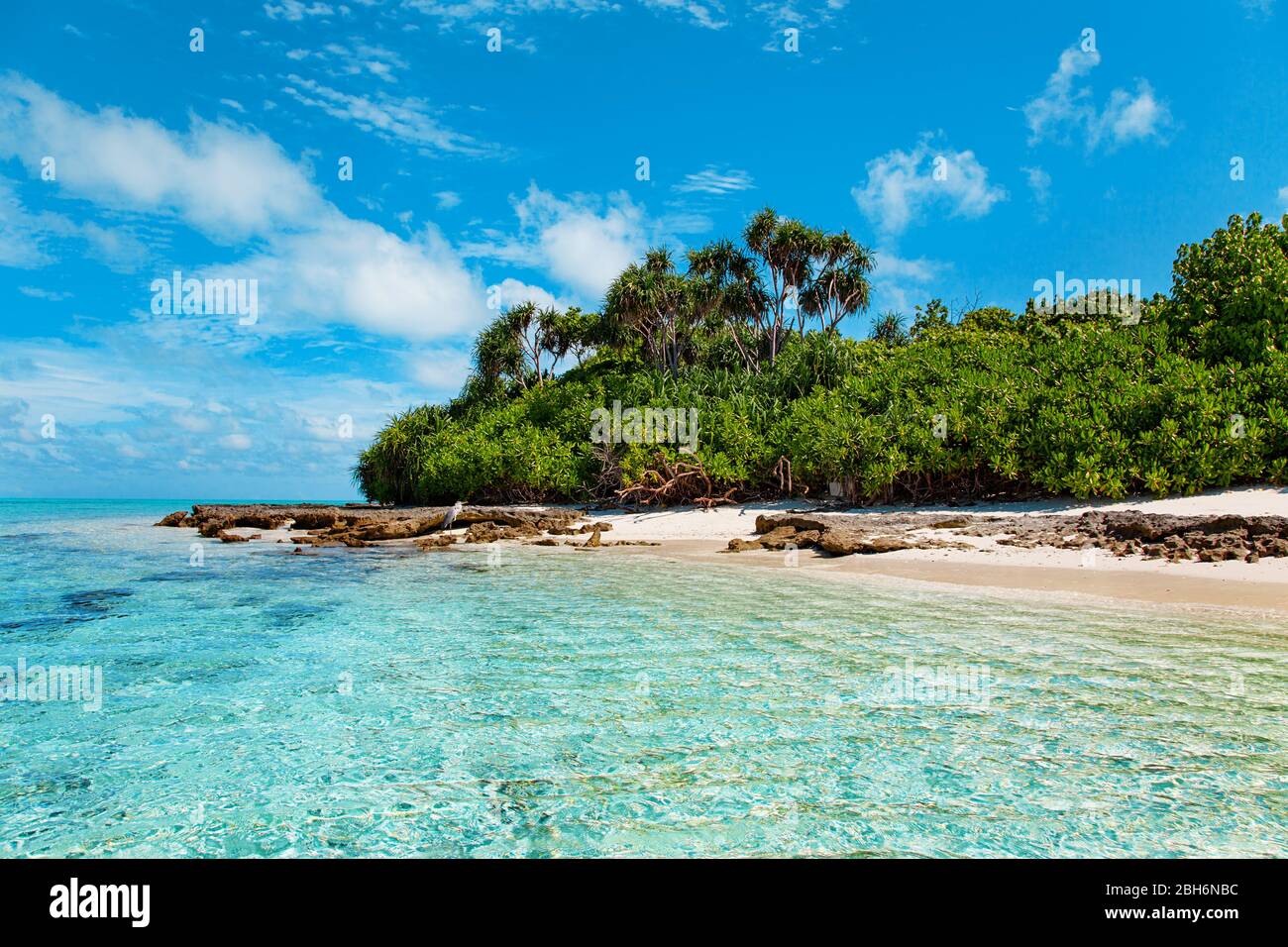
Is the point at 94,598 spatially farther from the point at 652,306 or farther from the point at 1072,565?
the point at 652,306

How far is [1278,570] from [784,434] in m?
15.9

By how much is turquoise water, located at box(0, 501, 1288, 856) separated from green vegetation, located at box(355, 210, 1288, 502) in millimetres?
10952

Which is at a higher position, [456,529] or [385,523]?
[385,523]

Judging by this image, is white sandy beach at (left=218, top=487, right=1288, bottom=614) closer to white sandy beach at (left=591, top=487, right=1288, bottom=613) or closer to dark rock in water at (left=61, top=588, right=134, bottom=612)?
white sandy beach at (left=591, top=487, right=1288, bottom=613)

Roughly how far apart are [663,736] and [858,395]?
23224mm

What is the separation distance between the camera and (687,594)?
37.2 feet

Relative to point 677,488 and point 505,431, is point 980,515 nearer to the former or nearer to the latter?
point 677,488

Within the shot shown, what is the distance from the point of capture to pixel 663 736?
16.0 ft

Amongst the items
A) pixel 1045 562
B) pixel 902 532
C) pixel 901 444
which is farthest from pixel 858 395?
pixel 1045 562

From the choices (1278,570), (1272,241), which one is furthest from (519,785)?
(1272,241)

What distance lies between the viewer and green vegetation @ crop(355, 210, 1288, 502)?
57.2 ft
